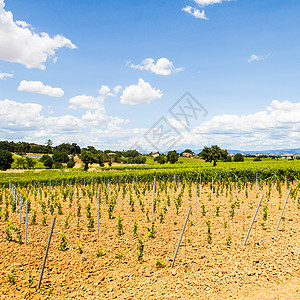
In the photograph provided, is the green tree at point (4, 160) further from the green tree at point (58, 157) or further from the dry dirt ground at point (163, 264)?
the dry dirt ground at point (163, 264)

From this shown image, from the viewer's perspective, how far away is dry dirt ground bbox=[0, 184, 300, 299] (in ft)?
16.4

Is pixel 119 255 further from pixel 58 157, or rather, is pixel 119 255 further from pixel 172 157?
pixel 58 157

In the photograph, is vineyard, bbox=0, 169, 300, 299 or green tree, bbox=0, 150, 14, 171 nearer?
vineyard, bbox=0, 169, 300, 299

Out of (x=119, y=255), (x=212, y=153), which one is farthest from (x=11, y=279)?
(x=212, y=153)

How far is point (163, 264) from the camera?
20.1ft

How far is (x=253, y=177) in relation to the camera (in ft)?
75.7

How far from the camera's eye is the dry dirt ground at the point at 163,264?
5.01m

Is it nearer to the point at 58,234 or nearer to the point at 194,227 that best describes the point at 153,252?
the point at 194,227

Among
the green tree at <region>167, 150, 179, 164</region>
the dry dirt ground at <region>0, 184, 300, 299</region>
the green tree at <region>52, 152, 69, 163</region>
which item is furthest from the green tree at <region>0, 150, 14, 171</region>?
the dry dirt ground at <region>0, 184, 300, 299</region>

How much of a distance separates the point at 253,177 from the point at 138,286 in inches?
803

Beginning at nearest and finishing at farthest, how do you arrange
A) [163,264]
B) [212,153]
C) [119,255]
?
1. [163,264]
2. [119,255]
3. [212,153]

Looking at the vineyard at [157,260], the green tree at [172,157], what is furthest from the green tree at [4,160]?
the vineyard at [157,260]

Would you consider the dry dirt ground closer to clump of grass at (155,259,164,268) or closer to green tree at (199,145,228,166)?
clump of grass at (155,259,164,268)

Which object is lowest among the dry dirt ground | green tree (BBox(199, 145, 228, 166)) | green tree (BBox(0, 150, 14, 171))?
the dry dirt ground
